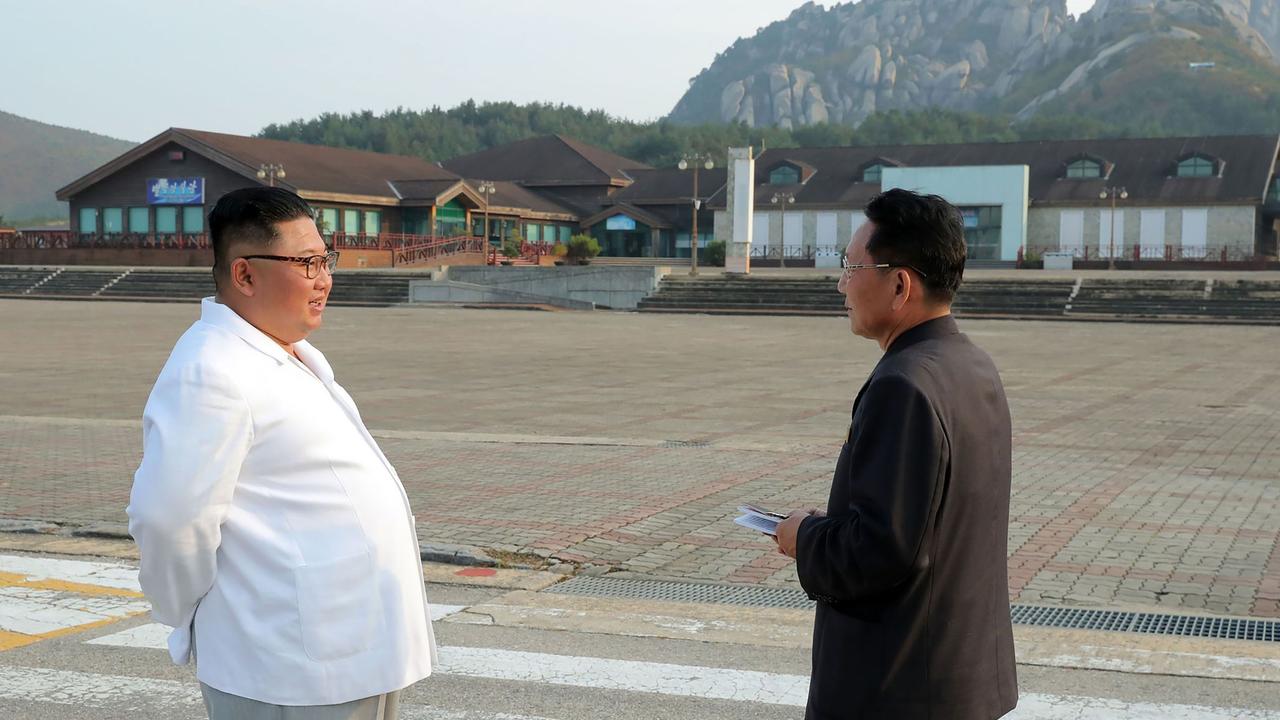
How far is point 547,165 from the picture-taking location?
8688cm

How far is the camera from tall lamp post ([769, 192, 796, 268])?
69812 millimetres

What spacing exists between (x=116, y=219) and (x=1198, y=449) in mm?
63564

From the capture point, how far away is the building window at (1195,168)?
68.0 meters

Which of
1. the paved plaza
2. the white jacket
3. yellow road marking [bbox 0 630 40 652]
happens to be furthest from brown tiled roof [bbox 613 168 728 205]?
the white jacket

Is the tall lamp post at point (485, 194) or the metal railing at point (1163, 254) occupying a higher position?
the tall lamp post at point (485, 194)

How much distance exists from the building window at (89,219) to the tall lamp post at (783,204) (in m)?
35.3

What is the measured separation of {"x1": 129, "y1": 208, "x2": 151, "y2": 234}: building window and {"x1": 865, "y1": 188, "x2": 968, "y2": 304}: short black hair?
68839mm

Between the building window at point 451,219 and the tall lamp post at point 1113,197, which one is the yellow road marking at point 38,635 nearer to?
the tall lamp post at point 1113,197

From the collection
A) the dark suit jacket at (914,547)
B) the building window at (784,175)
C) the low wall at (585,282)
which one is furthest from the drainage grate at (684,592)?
the building window at (784,175)

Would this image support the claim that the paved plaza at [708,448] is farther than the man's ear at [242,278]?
Answer: Yes

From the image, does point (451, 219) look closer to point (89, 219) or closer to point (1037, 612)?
point (89, 219)

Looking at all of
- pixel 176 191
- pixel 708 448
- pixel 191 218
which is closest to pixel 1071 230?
pixel 191 218

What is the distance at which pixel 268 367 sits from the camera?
2.74 meters

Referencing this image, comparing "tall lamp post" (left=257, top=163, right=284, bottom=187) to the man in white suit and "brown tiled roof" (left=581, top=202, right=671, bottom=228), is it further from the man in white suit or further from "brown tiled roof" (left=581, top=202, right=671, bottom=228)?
→ the man in white suit
